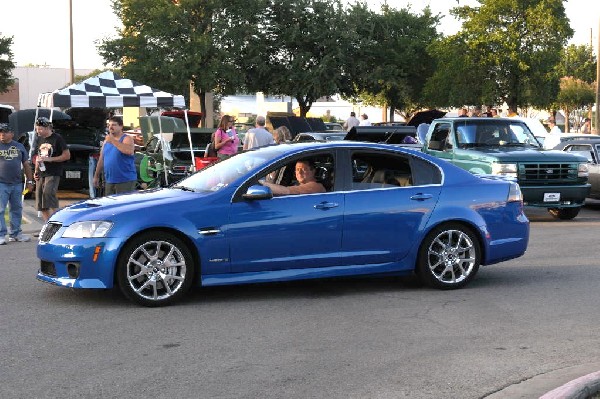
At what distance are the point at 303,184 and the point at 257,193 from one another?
69 centimetres

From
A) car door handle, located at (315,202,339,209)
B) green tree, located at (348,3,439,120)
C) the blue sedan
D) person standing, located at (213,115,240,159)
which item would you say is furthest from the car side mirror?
green tree, located at (348,3,439,120)

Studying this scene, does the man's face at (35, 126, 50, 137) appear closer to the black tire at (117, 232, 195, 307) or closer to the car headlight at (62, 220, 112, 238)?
the car headlight at (62, 220, 112, 238)

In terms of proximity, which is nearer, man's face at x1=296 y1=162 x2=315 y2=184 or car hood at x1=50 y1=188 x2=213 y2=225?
car hood at x1=50 y1=188 x2=213 y2=225

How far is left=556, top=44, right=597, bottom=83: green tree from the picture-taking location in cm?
7794

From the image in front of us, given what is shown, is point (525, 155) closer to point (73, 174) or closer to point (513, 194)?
point (513, 194)

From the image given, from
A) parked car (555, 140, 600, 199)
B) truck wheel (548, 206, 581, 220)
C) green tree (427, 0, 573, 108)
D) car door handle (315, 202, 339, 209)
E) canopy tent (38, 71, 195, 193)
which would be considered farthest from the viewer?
green tree (427, 0, 573, 108)

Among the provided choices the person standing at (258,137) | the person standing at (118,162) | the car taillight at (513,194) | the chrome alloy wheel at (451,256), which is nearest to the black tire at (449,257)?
the chrome alloy wheel at (451,256)

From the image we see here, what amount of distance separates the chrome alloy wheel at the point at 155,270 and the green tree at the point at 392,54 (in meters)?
42.2

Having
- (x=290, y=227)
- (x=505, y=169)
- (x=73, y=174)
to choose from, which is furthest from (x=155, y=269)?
(x=73, y=174)

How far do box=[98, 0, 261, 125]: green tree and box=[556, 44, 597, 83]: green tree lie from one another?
124ft

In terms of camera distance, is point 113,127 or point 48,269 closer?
point 48,269

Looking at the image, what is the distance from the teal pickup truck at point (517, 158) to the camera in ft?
54.0

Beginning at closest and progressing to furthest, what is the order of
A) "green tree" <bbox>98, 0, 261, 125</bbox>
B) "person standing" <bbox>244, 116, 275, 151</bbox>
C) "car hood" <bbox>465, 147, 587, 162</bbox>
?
"car hood" <bbox>465, 147, 587, 162</bbox>, "person standing" <bbox>244, 116, 275, 151</bbox>, "green tree" <bbox>98, 0, 261, 125</bbox>

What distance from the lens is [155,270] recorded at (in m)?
8.47
